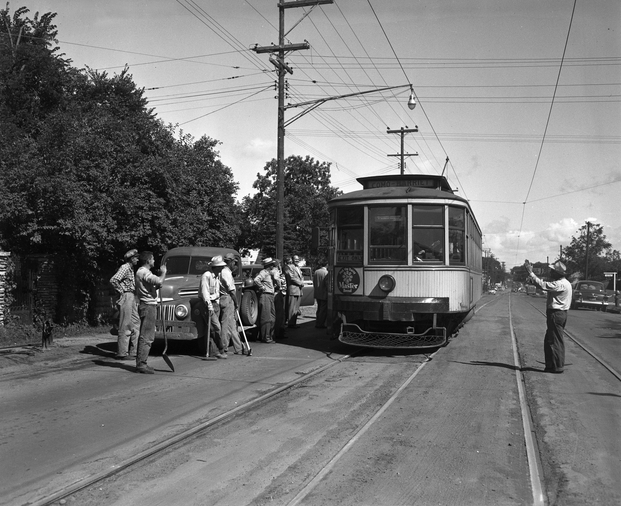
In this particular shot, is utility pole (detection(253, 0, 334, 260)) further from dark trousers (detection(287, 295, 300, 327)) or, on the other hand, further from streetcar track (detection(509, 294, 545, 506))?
streetcar track (detection(509, 294, 545, 506))

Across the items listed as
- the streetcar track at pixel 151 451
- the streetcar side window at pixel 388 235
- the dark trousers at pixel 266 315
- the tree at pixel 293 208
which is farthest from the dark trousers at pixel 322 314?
the tree at pixel 293 208

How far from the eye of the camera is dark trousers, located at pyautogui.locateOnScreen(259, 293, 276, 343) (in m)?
12.2

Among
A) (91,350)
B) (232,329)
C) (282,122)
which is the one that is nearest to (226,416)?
(232,329)

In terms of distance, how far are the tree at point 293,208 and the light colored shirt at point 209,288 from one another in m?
19.6

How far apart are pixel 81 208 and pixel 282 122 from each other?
712 centimetres

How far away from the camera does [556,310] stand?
8922mm

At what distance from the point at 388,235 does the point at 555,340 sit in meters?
3.43

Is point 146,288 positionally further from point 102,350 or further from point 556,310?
point 556,310

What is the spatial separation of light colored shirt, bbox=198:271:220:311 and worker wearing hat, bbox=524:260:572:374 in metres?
5.16

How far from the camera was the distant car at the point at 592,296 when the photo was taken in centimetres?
3325

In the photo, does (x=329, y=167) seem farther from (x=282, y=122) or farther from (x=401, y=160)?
(x=282, y=122)

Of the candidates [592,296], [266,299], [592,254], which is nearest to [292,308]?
[266,299]

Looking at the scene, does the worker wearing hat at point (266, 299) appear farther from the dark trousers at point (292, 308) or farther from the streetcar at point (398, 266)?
the dark trousers at point (292, 308)

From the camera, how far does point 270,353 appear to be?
11.0m
